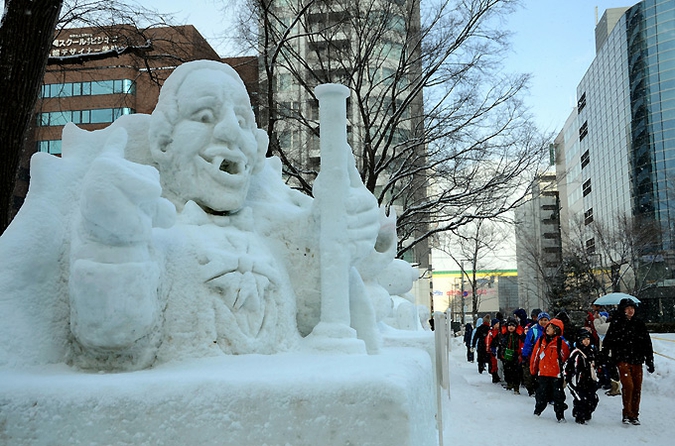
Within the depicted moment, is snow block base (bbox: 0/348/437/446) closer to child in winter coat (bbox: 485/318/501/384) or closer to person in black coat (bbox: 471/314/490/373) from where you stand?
child in winter coat (bbox: 485/318/501/384)

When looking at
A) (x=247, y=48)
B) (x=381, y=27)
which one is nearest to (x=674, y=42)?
(x=381, y=27)

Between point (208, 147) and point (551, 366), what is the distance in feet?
25.3

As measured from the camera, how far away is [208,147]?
230 cm

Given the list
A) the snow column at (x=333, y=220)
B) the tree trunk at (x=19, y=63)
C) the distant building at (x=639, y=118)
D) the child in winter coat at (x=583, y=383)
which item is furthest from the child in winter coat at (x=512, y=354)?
the distant building at (x=639, y=118)

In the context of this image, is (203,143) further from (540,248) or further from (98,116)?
(540,248)

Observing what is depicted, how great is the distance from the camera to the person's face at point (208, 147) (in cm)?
229

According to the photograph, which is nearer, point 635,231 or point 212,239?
point 212,239

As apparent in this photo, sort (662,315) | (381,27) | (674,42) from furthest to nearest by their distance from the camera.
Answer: (674,42), (662,315), (381,27)

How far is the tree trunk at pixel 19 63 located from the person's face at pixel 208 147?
3.31 m

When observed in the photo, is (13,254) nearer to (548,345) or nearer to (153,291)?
(153,291)

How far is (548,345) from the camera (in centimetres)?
898

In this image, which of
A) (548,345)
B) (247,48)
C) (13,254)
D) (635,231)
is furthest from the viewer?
(635,231)

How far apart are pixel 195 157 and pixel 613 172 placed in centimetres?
4352

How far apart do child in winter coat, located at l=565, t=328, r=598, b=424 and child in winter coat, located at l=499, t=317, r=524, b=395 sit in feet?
10.1
